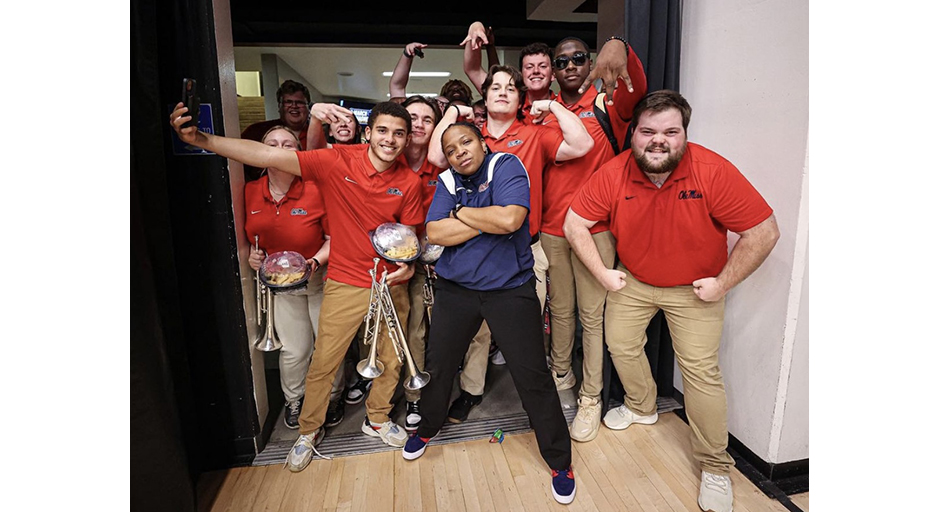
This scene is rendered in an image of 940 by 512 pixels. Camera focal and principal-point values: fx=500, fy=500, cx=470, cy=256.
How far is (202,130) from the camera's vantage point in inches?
88.6

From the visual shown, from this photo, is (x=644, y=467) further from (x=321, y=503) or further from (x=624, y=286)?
(x=321, y=503)

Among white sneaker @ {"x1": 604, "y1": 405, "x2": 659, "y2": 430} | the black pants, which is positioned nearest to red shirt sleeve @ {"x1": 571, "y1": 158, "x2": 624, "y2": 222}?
the black pants

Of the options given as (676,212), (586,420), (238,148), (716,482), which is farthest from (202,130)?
(716,482)

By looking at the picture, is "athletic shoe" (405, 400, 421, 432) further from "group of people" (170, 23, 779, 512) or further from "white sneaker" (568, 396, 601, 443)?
"white sneaker" (568, 396, 601, 443)

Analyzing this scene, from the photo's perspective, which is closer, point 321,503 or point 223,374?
point 321,503

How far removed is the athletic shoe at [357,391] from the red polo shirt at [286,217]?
1006mm

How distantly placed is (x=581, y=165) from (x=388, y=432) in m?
1.76

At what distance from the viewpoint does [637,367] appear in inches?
104

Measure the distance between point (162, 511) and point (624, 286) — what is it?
2.15 metres

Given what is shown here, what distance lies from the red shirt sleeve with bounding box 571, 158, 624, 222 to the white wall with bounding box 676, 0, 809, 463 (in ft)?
2.10

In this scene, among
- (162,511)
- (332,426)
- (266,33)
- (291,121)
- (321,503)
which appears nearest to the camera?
(162,511)

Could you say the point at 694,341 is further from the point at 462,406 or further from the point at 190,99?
the point at 190,99

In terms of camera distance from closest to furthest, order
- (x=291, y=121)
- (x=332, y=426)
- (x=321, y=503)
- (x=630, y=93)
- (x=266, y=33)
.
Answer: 1. (x=321, y=503)
2. (x=630, y=93)
3. (x=332, y=426)
4. (x=291, y=121)
5. (x=266, y=33)

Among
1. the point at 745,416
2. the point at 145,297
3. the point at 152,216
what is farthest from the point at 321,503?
the point at 745,416
